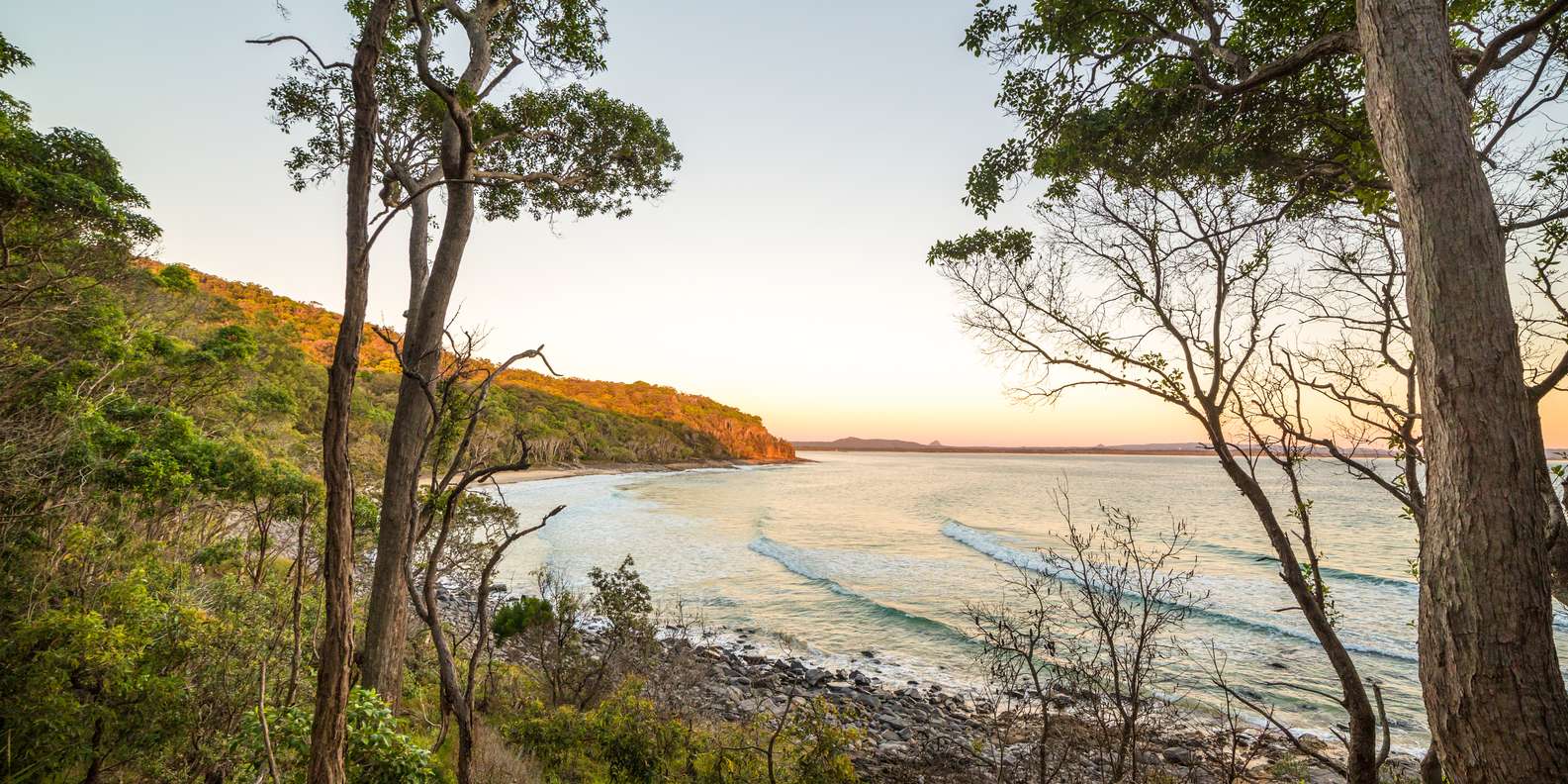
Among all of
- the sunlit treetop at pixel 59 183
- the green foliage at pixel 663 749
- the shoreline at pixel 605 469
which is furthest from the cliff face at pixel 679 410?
the green foliage at pixel 663 749

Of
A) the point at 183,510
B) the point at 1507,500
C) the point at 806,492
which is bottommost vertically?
the point at 806,492

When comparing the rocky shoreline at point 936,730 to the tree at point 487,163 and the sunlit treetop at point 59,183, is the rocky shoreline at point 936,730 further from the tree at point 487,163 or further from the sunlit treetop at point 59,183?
the sunlit treetop at point 59,183

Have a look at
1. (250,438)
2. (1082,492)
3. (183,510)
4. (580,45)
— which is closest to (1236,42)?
(580,45)

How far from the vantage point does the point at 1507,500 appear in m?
2.00

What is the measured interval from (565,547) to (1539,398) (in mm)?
24646

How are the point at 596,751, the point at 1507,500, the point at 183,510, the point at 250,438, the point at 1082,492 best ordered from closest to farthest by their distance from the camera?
the point at 1507,500 < the point at 596,751 < the point at 183,510 < the point at 250,438 < the point at 1082,492

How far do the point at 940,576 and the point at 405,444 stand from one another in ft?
57.6

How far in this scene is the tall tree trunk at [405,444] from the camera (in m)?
4.36

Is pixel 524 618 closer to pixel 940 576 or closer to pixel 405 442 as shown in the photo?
pixel 405 442

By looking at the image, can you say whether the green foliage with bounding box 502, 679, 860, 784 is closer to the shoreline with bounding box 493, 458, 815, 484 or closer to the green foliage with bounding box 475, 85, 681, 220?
the green foliage with bounding box 475, 85, 681, 220

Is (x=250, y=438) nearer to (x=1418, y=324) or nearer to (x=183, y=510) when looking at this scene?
(x=183, y=510)

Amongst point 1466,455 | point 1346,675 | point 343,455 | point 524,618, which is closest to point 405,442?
point 343,455

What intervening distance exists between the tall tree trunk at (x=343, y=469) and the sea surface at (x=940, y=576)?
5133mm

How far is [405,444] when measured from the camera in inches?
175
